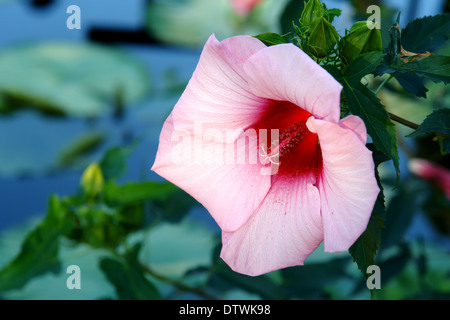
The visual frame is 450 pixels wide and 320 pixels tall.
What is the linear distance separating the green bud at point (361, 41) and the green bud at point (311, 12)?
0.02 m

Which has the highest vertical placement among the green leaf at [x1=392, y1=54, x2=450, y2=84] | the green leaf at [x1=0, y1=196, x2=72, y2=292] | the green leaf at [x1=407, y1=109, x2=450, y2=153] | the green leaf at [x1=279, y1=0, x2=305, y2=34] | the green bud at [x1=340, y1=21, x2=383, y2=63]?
the green leaf at [x1=279, y1=0, x2=305, y2=34]

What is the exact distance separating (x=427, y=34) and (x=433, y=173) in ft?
1.46

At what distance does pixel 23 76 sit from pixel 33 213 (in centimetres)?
48

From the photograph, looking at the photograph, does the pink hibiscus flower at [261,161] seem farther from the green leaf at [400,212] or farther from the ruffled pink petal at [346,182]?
the green leaf at [400,212]

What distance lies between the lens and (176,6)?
1.72 meters

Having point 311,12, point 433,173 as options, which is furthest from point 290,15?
point 433,173

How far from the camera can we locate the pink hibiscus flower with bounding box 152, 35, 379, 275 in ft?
0.79

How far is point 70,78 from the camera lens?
151 centimetres

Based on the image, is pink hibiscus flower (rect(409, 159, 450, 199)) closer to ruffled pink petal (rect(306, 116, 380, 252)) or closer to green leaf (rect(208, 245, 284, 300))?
green leaf (rect(208, 245, 284, 300))

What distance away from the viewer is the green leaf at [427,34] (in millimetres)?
313

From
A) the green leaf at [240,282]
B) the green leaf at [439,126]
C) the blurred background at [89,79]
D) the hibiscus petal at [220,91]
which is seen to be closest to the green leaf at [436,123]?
the green leaf at [439,126]

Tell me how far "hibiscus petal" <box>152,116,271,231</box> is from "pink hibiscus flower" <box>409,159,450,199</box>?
0.51 m

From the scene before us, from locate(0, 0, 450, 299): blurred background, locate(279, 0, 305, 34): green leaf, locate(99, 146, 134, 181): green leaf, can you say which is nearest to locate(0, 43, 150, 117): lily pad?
locate(0, 0, 450, 299): blurred background
